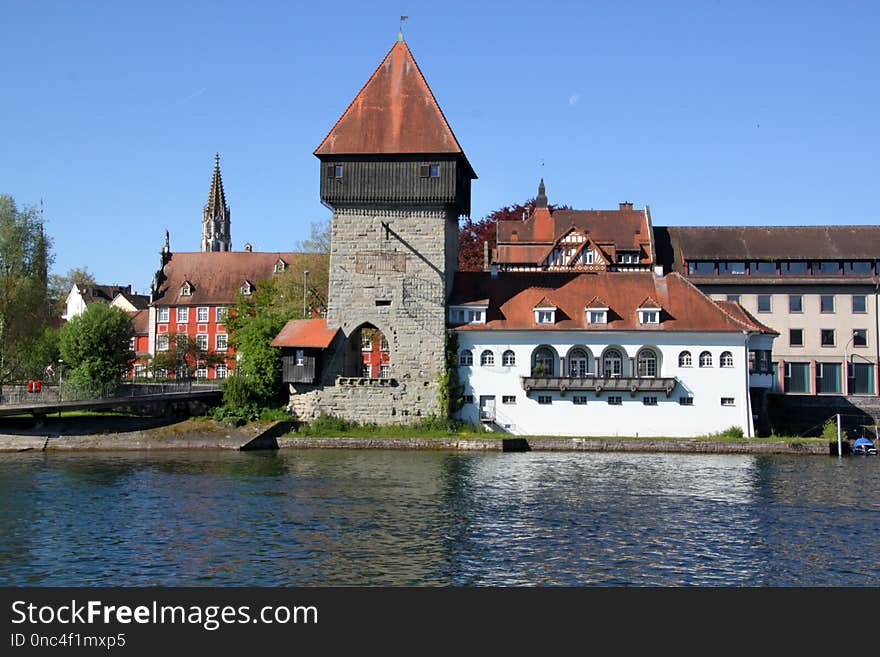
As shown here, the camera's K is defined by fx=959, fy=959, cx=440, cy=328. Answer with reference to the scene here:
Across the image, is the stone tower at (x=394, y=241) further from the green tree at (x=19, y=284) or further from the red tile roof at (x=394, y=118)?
the green tree at (x=19, y=284)

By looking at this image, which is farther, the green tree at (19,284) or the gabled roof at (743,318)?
the green tree at (19,284)

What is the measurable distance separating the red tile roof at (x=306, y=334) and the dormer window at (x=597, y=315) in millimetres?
12649

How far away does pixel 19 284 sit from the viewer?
5406cm

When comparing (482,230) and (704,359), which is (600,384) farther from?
(482,230)

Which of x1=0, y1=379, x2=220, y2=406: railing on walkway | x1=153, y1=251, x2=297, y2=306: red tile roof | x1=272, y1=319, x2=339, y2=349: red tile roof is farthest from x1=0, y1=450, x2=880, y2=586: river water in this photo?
x1=153, y1=251, x2=297, y2=306: red tile roof

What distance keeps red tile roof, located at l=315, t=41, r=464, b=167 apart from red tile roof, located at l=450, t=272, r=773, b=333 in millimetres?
7731

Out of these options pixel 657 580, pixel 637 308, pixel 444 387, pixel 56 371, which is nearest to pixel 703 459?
pixel 637 308

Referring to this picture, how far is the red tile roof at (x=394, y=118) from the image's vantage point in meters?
48.0

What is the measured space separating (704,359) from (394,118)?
19605 mm

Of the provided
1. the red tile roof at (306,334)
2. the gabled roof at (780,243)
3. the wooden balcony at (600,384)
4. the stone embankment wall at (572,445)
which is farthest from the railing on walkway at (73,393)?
the gabled roof at (780,243)
